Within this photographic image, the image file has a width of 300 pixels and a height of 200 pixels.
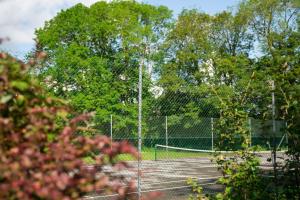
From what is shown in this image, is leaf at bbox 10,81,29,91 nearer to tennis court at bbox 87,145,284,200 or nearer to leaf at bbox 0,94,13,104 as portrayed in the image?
leaf at bbox 0,94,13,104

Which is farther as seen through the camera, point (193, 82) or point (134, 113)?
point (193, 82)

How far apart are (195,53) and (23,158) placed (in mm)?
43040

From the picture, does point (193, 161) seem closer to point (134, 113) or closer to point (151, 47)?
point (134, 113)

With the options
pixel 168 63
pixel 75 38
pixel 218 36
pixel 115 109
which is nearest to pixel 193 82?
pixel 168 63

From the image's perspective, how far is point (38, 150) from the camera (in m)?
2.25

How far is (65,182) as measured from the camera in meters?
1.92

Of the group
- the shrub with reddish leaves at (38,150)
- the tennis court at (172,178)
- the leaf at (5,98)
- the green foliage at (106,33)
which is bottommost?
the tennis court at (172,178)

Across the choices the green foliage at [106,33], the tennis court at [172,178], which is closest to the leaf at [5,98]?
the tennis court at [172,178]

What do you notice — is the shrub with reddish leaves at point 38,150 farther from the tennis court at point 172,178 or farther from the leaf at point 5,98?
the tennis court at point 172,178

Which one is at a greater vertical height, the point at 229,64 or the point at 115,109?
the point at 229,64

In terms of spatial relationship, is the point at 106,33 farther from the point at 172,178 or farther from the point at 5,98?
the point at 5,98

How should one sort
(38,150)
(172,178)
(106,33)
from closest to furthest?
(38,150), (172,178), (106,33)

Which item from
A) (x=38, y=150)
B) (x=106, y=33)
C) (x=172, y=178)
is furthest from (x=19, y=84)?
(x=106, y=33)

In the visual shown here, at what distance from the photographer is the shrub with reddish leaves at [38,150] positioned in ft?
6.37
